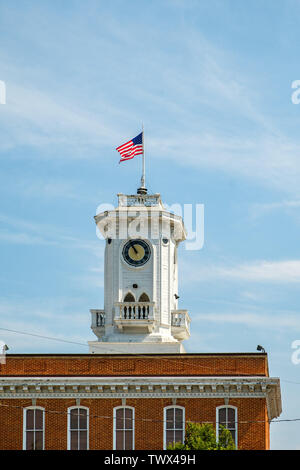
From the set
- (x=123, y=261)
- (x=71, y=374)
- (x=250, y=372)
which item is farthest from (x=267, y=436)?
(x=123, y=261)

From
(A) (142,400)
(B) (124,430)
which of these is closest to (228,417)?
(A) (142,400)

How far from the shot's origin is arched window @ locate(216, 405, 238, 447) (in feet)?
233

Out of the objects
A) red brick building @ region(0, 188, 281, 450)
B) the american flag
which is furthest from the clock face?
red brick building @ region(0, 188, 281, 450)

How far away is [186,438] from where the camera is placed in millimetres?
66938

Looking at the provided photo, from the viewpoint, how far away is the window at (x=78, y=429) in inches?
2813

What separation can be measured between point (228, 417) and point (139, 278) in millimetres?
14672

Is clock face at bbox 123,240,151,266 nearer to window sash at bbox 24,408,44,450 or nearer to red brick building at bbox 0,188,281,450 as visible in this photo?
red brick building at bbox 0,188,281,450

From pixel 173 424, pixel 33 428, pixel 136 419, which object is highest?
pixel 136 419

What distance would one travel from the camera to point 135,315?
82.9 metres

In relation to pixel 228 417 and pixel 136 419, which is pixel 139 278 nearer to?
pixel 136 419

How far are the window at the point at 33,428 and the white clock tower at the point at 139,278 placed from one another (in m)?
11.3

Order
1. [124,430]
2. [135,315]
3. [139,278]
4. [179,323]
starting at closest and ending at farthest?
[124,430] < [135,315] < [139,278] < [179,323]

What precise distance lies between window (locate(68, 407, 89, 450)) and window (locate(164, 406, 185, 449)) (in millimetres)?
3687
